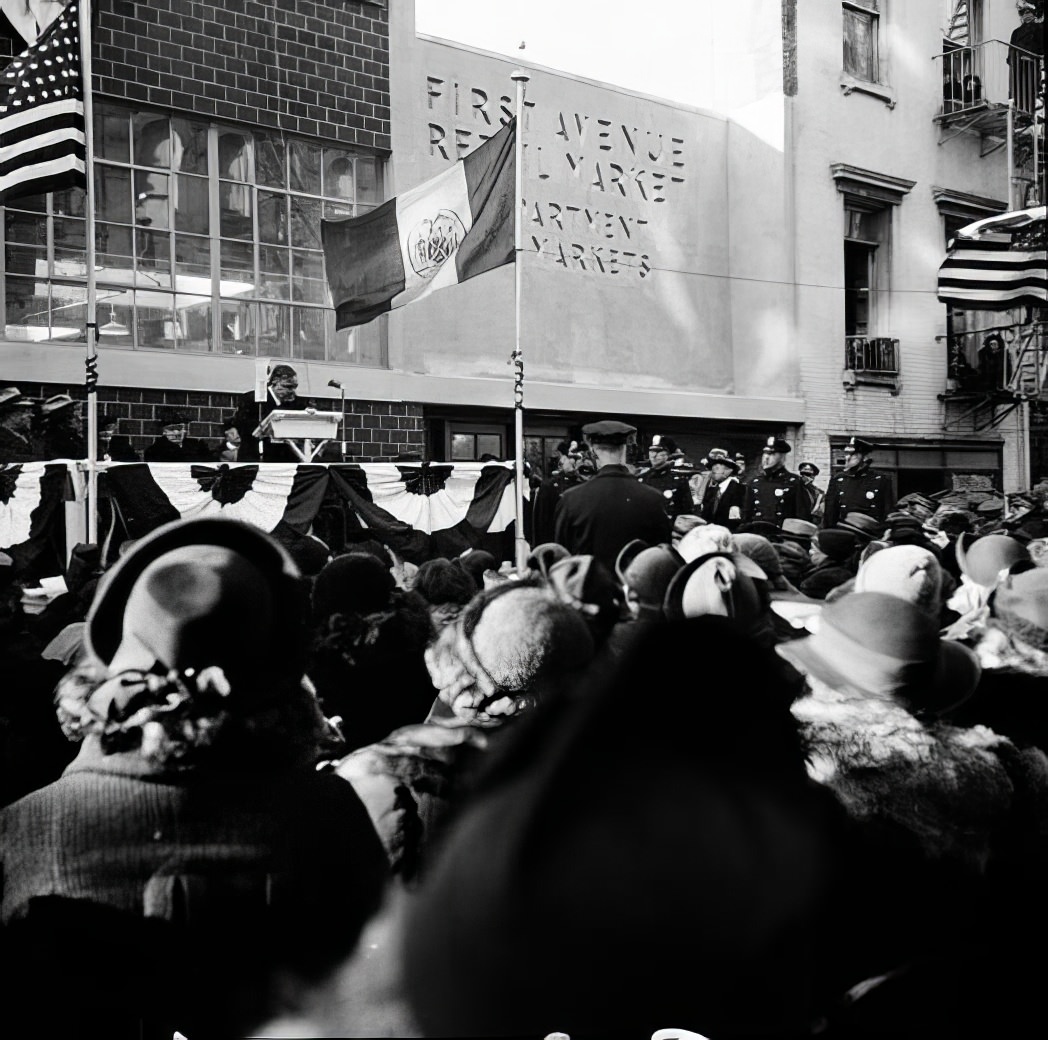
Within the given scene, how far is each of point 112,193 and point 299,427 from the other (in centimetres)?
325

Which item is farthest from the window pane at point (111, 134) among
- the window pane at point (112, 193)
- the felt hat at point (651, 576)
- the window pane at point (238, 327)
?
the felt hat at point (651, 576)

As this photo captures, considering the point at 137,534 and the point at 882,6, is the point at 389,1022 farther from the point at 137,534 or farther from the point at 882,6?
the point at 882,6

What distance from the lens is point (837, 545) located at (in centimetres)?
620

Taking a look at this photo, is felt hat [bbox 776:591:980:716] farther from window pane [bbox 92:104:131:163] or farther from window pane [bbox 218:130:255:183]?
window pane [bbox 218:130:255:183]

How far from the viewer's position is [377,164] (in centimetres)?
1234

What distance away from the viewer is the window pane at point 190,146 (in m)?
11.0

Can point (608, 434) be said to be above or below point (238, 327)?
below

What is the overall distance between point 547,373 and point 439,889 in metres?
13.0

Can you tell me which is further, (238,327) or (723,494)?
(723,494)

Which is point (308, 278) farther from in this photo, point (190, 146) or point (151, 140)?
point (151, 140)

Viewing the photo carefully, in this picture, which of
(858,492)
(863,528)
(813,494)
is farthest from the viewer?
(813,494)

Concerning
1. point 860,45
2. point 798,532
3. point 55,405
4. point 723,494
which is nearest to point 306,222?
point 55,405

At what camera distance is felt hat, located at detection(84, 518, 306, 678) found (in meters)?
1.94

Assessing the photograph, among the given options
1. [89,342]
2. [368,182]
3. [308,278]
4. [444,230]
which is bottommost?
[89,342]
